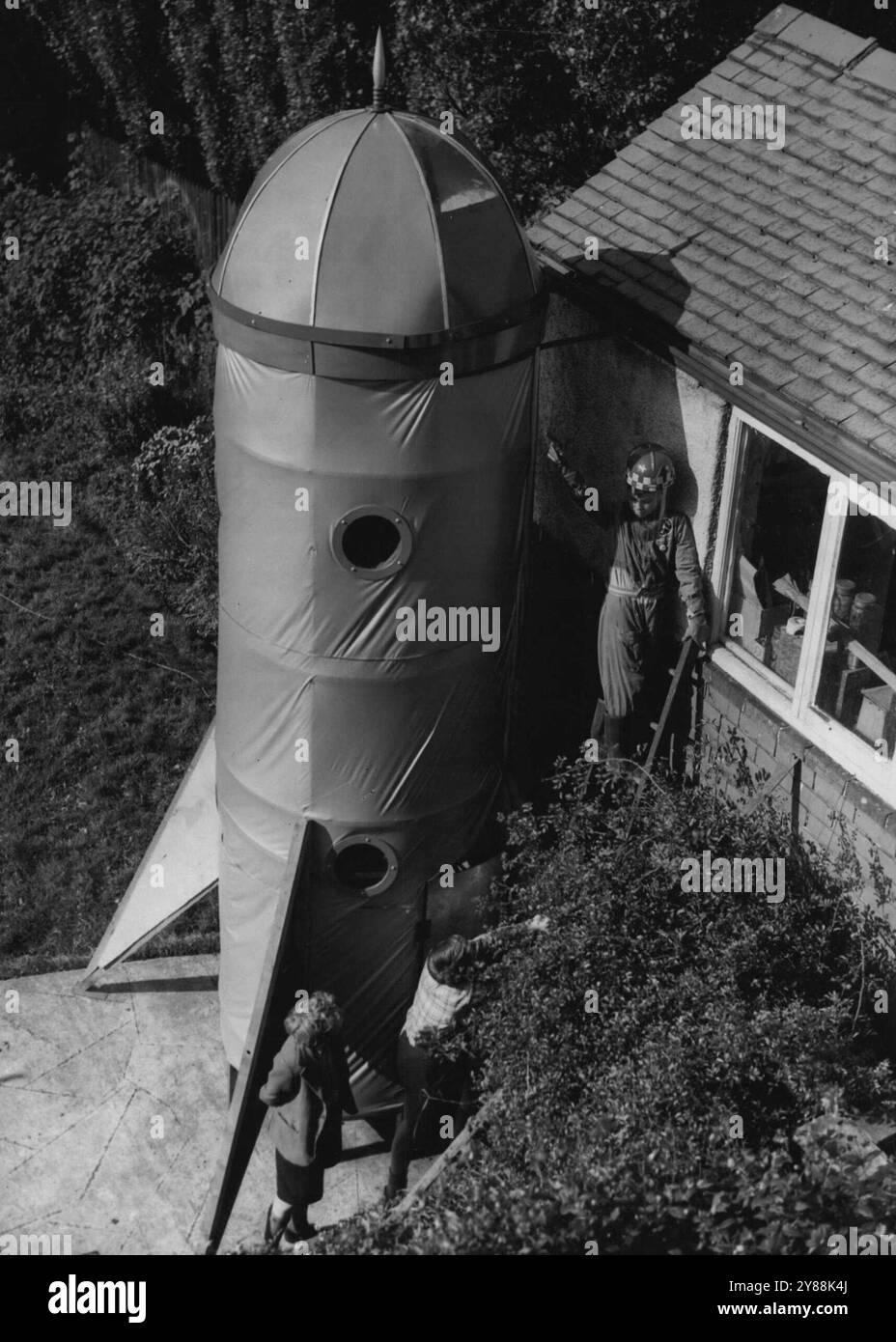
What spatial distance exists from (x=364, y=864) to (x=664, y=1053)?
234 centimetres

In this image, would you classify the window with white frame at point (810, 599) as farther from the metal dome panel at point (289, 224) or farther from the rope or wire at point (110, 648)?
the rope or wire at point (110, 648)

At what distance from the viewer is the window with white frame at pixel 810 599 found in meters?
7.73

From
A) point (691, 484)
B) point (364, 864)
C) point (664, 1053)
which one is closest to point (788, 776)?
point (691, 484)

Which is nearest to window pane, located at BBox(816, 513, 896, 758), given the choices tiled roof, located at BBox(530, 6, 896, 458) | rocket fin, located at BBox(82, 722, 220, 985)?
tiled roof, located at BBox(530, 6, 896, 458)

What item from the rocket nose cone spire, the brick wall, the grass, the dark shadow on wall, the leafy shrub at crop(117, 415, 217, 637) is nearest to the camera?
the rocket nose cone spire

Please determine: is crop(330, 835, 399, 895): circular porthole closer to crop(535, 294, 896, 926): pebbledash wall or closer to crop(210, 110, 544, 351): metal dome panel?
crop(535, 294, 896, 926): pebbledash wall

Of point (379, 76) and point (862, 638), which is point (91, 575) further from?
point (862, 638)

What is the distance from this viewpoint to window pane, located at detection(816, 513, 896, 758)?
7805mm

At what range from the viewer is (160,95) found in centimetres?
1656

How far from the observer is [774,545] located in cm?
841

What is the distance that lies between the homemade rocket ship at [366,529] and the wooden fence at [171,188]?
8.26m

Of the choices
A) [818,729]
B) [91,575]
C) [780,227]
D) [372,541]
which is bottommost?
[91,575]

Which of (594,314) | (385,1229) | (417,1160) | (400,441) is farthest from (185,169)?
(385,1229)

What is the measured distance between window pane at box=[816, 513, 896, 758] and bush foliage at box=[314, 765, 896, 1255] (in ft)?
2.41
